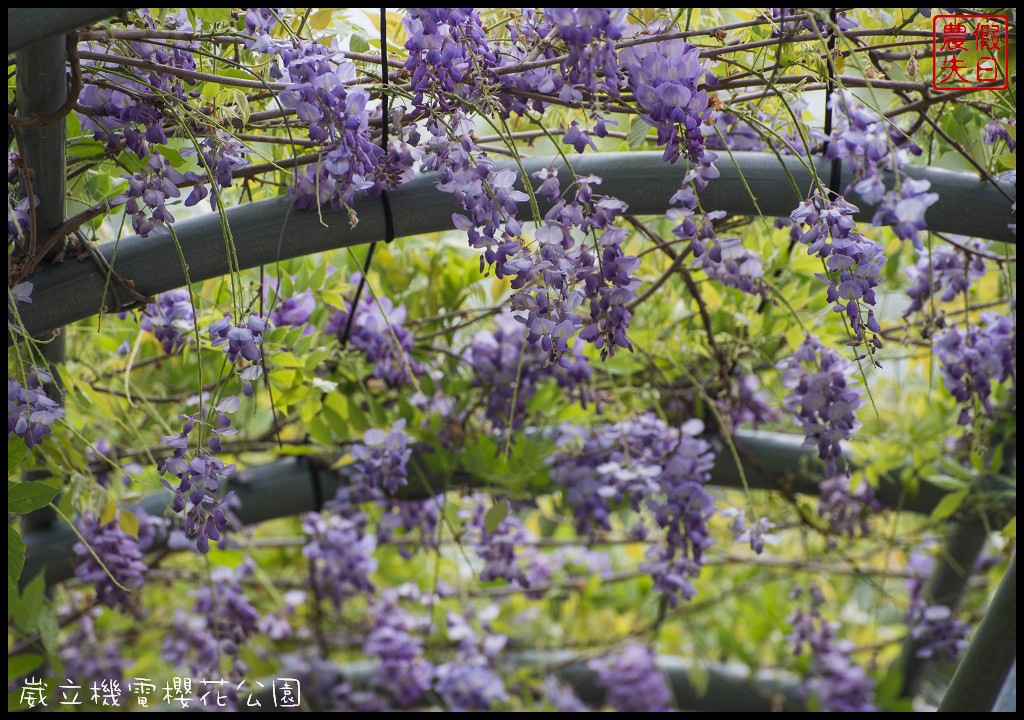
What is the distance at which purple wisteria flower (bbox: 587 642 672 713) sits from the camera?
95.8 inches

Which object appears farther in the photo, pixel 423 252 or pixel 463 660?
pixel 463 660

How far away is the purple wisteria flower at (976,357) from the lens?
1238 millimetres

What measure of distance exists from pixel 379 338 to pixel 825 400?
1.76 feet

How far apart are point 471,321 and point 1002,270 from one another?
2.27ft

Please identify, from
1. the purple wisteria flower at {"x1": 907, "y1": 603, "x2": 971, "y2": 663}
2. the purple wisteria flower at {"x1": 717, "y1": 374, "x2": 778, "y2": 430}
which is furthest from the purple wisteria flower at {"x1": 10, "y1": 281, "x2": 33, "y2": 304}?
the purple wisteria flower at {"x1": 907, "y1": 603, "x2": 971, "y2": 663}

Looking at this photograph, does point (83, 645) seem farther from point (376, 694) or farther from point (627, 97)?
point (627, 97)

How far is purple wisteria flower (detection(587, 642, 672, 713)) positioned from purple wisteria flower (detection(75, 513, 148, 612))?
139 centimetres

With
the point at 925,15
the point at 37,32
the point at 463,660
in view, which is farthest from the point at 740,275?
the point at 463,660

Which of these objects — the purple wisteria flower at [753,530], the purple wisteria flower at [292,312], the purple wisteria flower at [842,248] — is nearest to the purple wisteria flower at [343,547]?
the purple wisteria flower at [292,312]

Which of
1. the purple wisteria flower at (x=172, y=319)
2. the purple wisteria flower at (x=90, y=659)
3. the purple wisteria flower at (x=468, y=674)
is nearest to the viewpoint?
the purple wisteria flower at (x=172, y=319)

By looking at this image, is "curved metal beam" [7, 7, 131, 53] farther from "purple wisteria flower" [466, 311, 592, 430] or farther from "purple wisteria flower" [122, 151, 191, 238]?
"purple wisteria flower" [466, 311, 592, 430]

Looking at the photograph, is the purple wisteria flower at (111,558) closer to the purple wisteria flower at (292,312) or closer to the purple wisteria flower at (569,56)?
the purple wisteria flower at (292,312)

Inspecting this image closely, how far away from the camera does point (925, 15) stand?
40.9 inches

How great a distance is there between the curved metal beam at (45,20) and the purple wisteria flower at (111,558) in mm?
771
